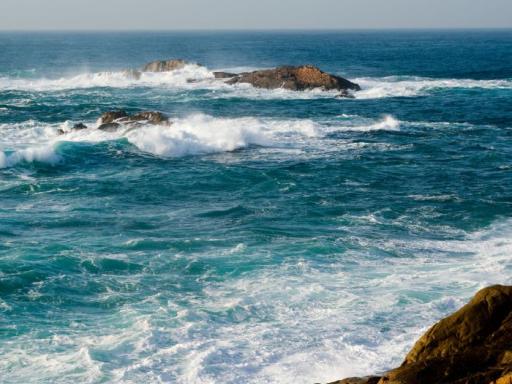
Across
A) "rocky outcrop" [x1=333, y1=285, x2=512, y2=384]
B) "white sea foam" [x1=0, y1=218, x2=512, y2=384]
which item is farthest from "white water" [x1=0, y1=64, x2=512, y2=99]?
"rocky outcrop" [x1=333, y1=285, x2=512, y2=384]

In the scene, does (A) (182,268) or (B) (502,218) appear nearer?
(A) (182,268)

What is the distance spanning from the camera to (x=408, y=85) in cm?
7131

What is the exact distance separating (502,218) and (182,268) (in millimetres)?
12564

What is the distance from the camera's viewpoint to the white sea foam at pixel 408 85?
211ft

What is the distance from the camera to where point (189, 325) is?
18.3 metres

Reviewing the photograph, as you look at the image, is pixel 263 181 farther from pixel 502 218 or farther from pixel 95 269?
pixel 95 269

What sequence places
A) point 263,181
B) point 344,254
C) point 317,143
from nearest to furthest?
point 344,254
point 263,181
point 317,143

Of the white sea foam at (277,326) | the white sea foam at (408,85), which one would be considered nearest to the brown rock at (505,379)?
the white sea foam at (277,326)

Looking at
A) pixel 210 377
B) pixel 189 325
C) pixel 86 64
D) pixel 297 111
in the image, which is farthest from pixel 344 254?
pixel 86 64

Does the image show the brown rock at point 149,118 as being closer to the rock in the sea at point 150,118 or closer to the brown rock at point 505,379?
the rock in the sea at point 150,118

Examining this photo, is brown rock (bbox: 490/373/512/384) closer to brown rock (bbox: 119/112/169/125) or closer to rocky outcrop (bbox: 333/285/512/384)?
rocky outcrop (bbox: 333/285/512/384)

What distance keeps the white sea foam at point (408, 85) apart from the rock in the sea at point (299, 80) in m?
2.14

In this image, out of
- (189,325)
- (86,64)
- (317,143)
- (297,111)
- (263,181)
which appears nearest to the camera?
(189,325)

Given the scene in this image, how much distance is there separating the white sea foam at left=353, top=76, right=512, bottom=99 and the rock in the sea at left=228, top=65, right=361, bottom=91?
2.14m
